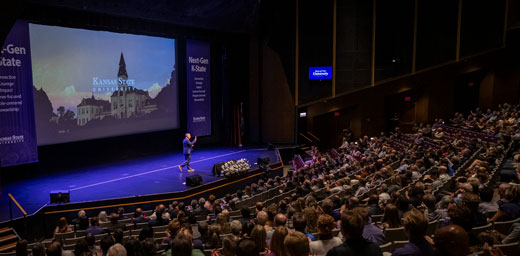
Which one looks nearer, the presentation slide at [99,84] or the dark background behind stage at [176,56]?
the dark background behind stage at [176,56]

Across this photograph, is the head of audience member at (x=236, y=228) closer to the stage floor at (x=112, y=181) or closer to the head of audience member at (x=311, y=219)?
the head of audience member at (x=311, y=219)

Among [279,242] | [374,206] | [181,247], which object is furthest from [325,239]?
[374,206]

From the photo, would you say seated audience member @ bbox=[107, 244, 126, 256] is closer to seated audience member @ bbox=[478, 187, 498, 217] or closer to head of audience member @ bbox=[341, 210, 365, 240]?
head of audience member @ bbox=[341, 210, 365, 240]

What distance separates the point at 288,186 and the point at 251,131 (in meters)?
9.25

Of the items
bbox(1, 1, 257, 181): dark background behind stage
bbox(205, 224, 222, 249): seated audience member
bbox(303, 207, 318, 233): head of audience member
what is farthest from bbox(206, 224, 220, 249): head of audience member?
bbox(1, 1, 257, 181): dark background behind stage

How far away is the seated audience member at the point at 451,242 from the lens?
234 cm

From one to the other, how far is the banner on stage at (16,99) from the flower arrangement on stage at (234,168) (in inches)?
203

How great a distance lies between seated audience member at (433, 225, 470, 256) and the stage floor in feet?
27.3

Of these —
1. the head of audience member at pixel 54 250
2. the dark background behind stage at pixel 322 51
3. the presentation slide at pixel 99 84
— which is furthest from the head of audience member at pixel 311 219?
the dark background behind stage at pixel 322 51

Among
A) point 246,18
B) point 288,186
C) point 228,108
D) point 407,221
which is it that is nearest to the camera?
point 407,221

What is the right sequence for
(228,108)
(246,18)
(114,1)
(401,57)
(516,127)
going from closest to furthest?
(114,1) → (516,127) → (246,18) → (228,108) → (401,57)

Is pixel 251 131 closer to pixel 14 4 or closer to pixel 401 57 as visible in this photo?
pixel 401 57

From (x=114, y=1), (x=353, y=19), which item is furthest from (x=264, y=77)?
(x=114, y=1)

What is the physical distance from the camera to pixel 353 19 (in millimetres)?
17922
